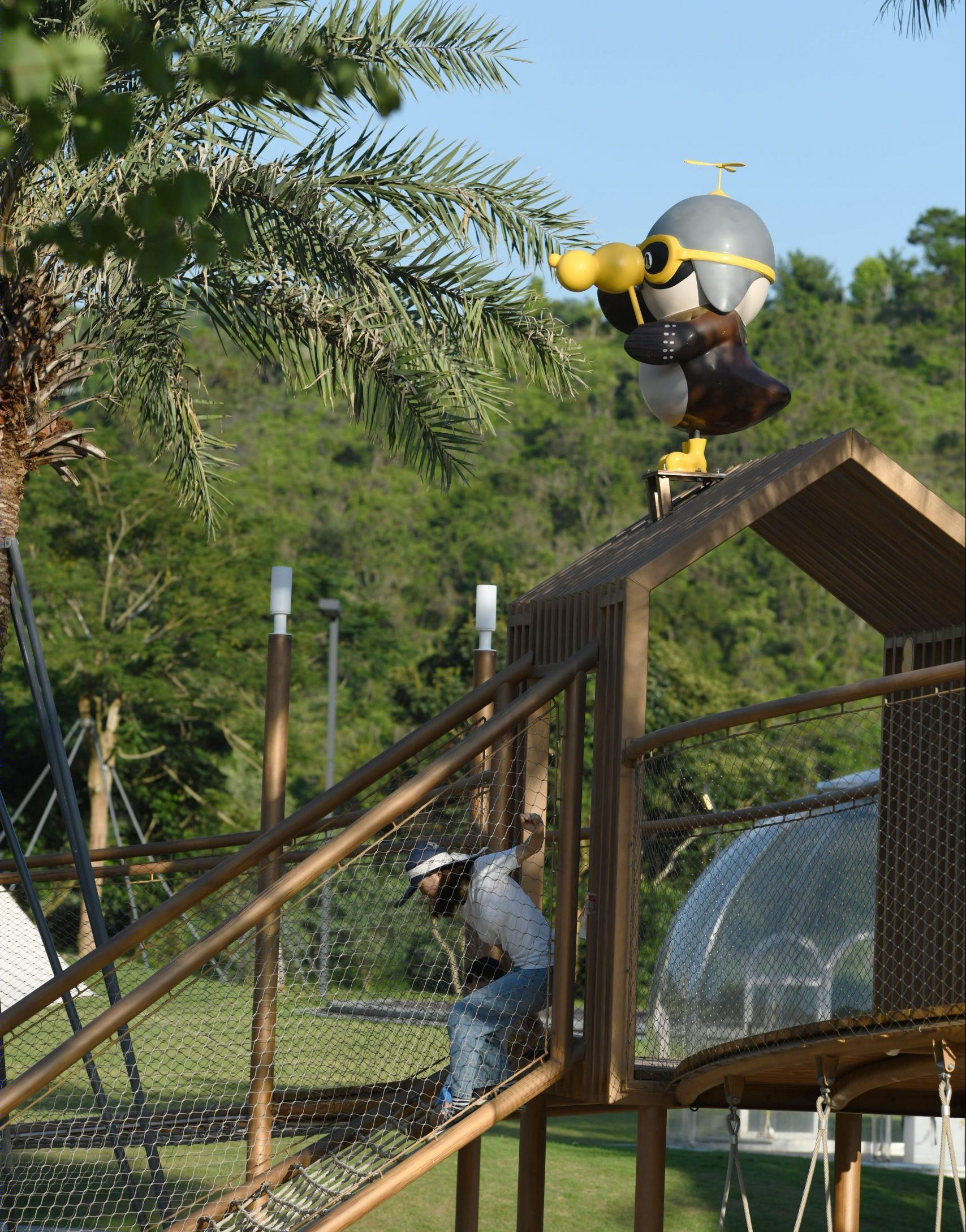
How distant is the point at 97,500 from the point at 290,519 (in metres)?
10.7

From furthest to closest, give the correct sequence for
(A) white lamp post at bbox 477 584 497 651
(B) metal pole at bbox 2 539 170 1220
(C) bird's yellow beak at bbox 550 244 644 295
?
(A) white lamp post at bbox 477 584 497 651 → (B) metal pole at bbox 2 539 170 1220 → (C) bird's yellow beak at bbox 550 244 644 295

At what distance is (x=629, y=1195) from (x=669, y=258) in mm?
6542

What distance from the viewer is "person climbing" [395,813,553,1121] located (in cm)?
563

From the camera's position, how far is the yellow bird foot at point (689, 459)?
261 inches

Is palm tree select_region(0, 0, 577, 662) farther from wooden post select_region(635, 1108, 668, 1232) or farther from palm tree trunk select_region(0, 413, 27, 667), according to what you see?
wooden post select_region(635, 1108, 668, 1232)

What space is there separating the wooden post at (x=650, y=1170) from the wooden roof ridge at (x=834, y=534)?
79.1 inches

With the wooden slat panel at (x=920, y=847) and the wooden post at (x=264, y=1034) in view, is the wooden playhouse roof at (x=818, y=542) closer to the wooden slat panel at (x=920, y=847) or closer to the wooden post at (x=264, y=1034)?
the wooden slat panel at (x=920, y=847)

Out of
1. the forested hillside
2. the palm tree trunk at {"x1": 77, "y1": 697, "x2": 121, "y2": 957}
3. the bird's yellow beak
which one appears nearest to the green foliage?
the bird's yellow beak

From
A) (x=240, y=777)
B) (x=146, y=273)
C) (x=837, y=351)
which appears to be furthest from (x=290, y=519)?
(x=146, y=273)

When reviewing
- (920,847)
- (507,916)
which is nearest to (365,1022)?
(507,916)

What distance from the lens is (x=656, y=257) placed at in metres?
6.66

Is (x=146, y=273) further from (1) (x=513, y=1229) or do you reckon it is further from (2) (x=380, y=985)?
(1) (x=513, y=1229)

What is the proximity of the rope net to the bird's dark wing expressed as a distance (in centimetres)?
168

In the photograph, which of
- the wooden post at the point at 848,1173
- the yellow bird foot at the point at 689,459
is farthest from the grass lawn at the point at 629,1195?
the yellow bird foot at the point at 689,459
